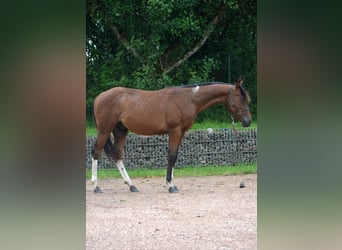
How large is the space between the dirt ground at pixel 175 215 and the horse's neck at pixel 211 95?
106 centimetres

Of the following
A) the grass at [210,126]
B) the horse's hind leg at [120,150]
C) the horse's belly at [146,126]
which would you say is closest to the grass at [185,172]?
the grass at [210,126]

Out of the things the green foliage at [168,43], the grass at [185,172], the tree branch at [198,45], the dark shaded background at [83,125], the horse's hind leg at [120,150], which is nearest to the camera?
the dark shaded background at [83,125]

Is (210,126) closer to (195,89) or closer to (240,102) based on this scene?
(195,89)

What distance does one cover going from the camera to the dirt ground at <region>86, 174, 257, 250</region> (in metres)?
4.06

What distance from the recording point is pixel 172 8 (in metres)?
9.66

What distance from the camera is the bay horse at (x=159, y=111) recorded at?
672cm

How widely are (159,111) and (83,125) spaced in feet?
20.3

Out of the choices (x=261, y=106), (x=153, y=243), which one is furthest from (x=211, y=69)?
(x=261, y=106)

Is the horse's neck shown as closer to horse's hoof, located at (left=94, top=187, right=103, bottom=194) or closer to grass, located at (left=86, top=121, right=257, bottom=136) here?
horse's hoof, located at (left=94, top=187, right=103, bottom=194)

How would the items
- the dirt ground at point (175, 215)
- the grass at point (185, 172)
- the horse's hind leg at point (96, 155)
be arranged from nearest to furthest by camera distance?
the dirt ground at point (175, 215) → the horse's hind leg at point (96, 155) → the grass at point (185, 172)

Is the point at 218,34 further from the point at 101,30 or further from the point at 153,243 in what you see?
the point at 153,243

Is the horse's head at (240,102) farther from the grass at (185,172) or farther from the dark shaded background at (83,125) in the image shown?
the dark shaded background at (83,125)

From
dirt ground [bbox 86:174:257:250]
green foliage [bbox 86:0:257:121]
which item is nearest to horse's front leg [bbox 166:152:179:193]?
dirt ground [bbox 86:174:257:250]

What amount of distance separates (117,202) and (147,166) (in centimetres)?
234
